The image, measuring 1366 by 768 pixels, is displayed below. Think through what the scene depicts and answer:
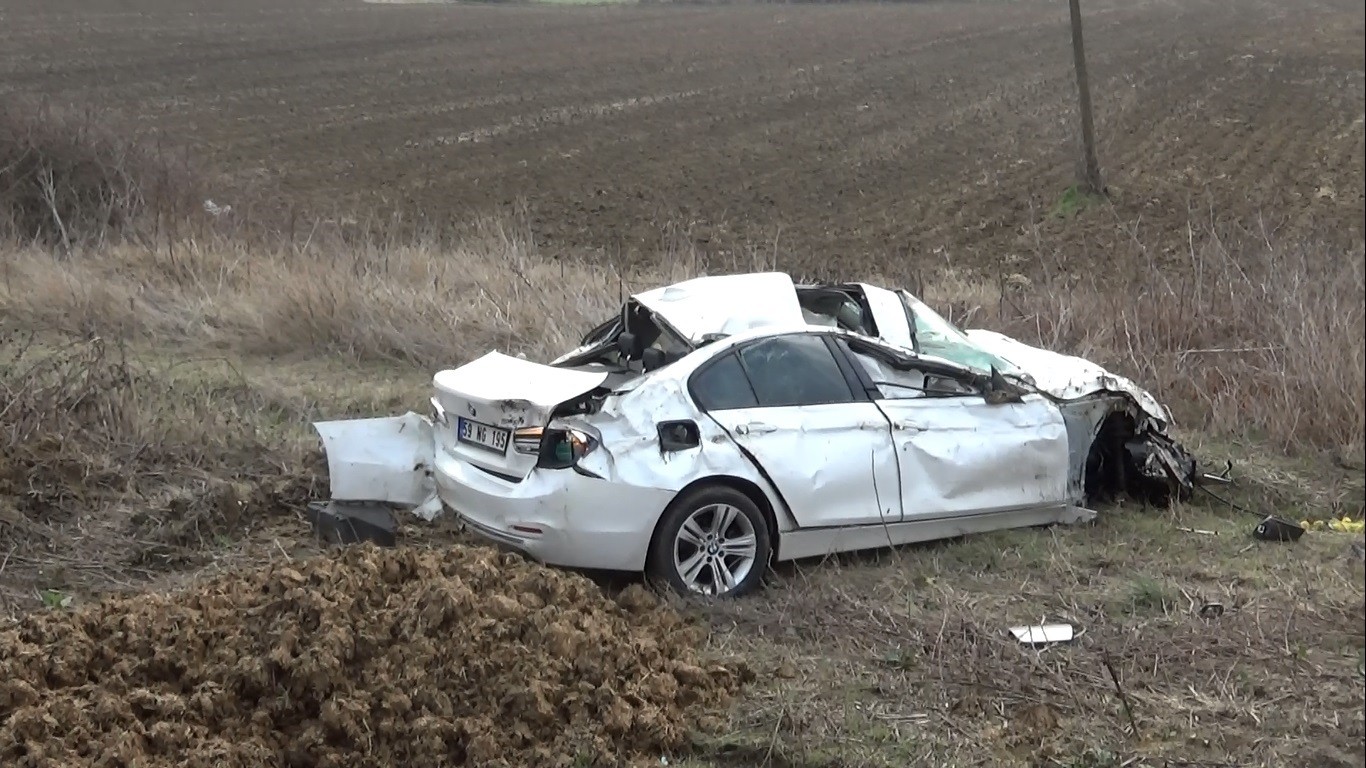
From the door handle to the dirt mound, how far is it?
1333 millimetres

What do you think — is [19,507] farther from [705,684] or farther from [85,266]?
[85,266]

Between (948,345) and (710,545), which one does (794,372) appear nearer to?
(710,545)

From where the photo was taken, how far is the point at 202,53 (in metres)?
29.1

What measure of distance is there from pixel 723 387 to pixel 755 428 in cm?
28

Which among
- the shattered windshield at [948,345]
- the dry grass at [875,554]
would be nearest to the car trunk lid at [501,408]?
the dry grass at [875,554]

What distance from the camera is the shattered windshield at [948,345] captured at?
26.3 feet

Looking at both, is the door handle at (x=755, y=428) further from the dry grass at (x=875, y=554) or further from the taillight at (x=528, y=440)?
the taillight at (x=528, y=440)

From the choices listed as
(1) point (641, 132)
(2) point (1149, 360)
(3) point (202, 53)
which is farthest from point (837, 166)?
(2) point (1149, 360)

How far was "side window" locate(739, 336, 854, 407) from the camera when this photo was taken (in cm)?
733

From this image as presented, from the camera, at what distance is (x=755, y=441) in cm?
709

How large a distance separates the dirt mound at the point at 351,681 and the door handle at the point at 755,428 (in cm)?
133

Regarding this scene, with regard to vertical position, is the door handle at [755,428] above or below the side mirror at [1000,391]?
above

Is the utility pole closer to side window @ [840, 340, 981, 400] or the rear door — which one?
side window @ [840, 340, 981, 400]

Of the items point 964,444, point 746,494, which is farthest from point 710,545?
point 964,444
